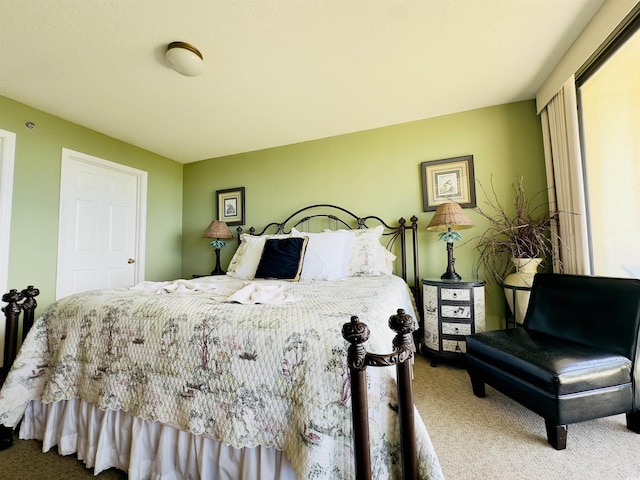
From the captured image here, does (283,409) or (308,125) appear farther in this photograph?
(308,125)

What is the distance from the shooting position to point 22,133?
97.9 inches

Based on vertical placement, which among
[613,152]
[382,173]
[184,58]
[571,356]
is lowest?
[571,356]

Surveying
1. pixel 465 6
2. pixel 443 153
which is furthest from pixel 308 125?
pixel 465 6

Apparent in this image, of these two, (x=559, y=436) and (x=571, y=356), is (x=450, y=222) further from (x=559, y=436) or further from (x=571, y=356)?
(x=559, y=436)

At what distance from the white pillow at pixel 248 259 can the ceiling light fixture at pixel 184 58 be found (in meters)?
1.54

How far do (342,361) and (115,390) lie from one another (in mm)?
1078

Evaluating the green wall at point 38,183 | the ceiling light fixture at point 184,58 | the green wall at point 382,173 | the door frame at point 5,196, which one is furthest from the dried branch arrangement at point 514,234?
the door frame at point 5,196

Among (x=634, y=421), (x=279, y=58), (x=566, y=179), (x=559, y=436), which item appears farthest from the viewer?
(x=566, y=179)

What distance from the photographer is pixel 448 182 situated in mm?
2820

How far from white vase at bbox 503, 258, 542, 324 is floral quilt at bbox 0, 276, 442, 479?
1573 mm

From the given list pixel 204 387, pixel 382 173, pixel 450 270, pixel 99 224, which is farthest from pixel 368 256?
pixel 99 224

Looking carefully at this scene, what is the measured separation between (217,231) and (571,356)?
3.31m

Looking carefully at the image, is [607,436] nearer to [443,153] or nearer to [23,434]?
[443,153]

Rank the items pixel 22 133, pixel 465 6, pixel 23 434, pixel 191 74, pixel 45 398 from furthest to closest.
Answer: pixel 22 133
pixel 191 74
pixel 465 6
pixel 23 434
pixel 45 398
